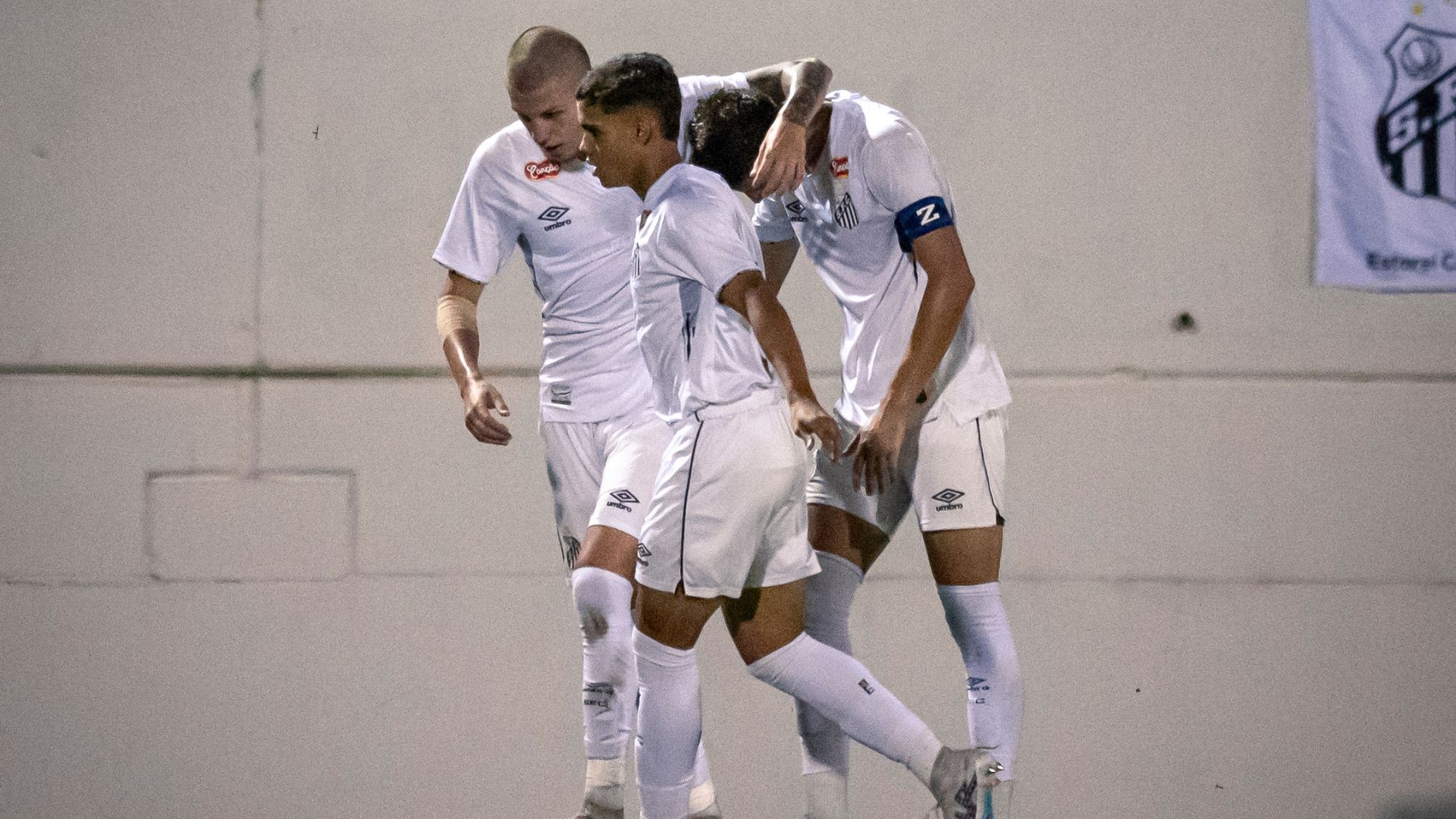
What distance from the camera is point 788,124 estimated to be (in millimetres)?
→ 2982

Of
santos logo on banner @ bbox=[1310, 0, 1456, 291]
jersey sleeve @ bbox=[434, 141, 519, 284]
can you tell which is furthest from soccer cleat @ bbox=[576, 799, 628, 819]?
santos logo on banner @ bbox=[1310, 0, 1456, 291]

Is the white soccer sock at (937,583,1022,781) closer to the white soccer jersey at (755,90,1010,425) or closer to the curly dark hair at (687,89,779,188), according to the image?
the white soccer jersey at (755,90,1010,425)

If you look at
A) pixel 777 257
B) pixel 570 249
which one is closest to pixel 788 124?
pixel 777 257

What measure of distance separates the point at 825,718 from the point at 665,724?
45 centimetres

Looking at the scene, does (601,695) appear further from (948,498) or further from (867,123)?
(867,123)

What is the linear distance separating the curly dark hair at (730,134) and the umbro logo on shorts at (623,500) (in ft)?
2.34

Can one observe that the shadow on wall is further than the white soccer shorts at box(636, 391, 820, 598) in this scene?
Yes

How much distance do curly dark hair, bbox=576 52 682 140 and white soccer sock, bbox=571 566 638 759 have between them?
98cm

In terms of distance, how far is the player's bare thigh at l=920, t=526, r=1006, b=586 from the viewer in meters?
3.09

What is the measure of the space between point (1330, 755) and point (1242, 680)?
1.08 feet

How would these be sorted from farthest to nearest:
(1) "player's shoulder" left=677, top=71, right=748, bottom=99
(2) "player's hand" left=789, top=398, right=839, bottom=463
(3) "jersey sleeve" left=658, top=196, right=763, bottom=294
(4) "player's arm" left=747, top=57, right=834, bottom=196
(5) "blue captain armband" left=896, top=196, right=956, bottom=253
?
(1) "player's shoulder" left=677, top=71, right=748, bottom=99, (5) "blue captain armband" left=896, top=196, right=956, bottom=253, (4) "player's arm" left=747, top=57, right=834, bottom=196, (3) "jersey sleeve" left=658, top=196, right=763, bottom=294, (2) "player's hand" left=789, top=398, right=839, bottom=463

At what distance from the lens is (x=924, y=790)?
4137mm

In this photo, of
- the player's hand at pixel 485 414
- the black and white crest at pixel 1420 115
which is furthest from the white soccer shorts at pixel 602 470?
the black and white crest at pixel 1420 115

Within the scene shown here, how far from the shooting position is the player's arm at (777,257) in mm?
3395
